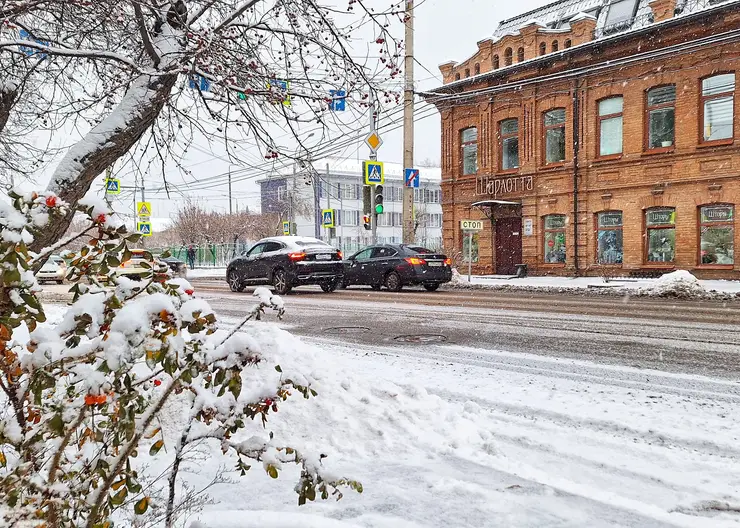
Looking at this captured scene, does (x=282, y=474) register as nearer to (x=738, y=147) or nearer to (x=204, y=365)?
(x=204, y=365)

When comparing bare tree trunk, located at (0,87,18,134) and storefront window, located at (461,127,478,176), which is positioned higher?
storefront window, located at (461,127,478,176)

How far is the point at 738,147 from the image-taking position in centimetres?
1983

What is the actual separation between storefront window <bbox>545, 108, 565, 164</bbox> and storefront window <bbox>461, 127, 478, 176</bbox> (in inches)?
142

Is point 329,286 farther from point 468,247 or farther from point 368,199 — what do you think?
point 468,247

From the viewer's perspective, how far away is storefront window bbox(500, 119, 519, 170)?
2638 centimetres

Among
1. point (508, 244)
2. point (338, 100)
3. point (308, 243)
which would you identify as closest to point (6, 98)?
point (338, 100)

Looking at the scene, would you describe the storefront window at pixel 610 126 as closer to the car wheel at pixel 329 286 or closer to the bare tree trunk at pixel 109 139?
the car wheel at pixel 329 286

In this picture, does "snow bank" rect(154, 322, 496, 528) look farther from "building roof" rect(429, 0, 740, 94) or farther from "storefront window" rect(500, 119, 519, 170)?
"storefront window" rect(500, 119, 519, 170)

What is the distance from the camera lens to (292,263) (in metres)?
17.2

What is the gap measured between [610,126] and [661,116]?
1.92m

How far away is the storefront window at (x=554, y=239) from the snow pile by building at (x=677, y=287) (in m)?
8.05

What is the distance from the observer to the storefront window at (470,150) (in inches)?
1099

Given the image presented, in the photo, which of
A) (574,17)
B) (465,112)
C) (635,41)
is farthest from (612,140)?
(465,112)

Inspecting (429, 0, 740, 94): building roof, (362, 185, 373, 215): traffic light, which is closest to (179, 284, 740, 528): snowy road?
(362, 185, 373, 215): traffic light
